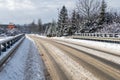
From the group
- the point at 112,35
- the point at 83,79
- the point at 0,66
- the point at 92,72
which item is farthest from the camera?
the point at 112,35

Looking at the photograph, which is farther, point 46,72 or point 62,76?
point 46,72

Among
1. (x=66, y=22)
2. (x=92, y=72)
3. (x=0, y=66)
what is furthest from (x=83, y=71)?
(x=66, y=22)

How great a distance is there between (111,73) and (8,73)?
429 centimetres

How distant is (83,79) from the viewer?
10.1 metres

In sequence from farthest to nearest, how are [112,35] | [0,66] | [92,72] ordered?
1. [112,35]
2. [0,66]
3. [92,72]

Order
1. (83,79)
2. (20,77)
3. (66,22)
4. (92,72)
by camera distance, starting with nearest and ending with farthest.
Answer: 1. (83,79)
2. (20,77)
3. (92,72)
4. (66,22)

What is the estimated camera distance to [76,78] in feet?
34.0

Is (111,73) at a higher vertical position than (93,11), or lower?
lower

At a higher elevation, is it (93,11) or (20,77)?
(93,11)

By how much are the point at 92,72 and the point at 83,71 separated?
0.48 metres

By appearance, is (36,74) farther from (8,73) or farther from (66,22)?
(66,22)

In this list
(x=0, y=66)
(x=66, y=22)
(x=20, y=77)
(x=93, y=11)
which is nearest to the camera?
(x=20, y=77)

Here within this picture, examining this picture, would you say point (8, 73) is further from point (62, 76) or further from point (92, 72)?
point (92, 72)

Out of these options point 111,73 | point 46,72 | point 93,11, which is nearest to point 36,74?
point 46,72
